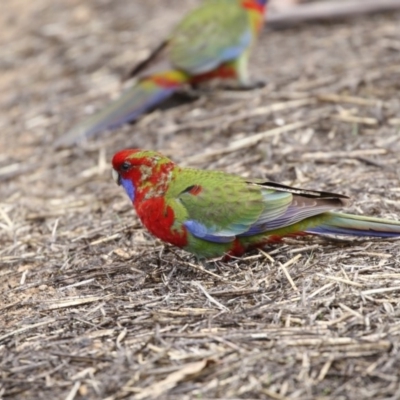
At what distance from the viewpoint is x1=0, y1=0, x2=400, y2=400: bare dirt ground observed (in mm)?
3482

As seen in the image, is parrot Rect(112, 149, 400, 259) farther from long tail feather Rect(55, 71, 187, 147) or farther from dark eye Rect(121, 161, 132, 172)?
long tail feather Rect(55, 71, 187, 147)

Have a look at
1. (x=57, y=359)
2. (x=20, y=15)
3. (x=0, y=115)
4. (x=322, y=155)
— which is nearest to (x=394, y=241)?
(x=322, y=155)

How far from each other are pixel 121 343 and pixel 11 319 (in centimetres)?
79

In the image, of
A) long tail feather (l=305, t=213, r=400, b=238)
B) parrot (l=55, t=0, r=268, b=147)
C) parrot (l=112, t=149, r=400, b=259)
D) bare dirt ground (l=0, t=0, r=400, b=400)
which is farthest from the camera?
parrot (l=55, t=0, r=268, b=147)

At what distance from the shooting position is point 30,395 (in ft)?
11.5

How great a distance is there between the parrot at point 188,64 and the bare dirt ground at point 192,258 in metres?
0.17

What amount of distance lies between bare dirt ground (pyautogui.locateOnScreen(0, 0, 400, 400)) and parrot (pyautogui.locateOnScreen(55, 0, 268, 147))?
17 cm

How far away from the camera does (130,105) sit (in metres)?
7.36

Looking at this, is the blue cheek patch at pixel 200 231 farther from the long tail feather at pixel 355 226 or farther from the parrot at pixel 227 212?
the long tail feather at pixel 355 226

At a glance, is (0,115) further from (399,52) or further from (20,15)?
(399,52)

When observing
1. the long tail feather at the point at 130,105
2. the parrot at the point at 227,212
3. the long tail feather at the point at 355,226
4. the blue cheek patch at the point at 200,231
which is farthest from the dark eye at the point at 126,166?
the long tail feather at the point at 130,105

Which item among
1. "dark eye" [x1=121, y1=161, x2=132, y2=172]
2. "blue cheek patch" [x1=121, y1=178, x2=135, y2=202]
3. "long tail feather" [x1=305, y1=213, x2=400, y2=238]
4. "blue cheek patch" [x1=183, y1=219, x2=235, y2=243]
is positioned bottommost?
"long tail feather" [x1=305, y1=213, x2=400, y2=238]

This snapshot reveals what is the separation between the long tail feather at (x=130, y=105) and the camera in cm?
718

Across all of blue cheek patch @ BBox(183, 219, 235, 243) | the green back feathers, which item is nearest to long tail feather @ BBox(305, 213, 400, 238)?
blue cheek patch @ BBox(183, 219, 235, 243)
